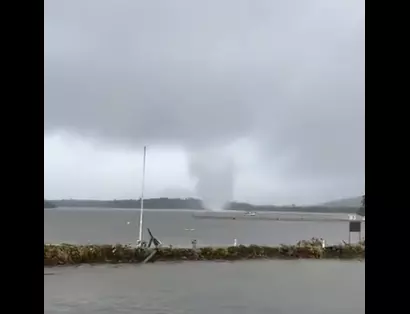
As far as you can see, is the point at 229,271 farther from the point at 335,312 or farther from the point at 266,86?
the point at 266,86

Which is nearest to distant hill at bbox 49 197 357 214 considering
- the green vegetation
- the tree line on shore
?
the tree line on shore

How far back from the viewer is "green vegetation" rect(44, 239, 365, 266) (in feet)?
10.5

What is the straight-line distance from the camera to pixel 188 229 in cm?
389

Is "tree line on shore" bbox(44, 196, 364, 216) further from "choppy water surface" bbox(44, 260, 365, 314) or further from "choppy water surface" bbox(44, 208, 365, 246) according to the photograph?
"choppy water surface" bbox(44, 260, 365, 314)

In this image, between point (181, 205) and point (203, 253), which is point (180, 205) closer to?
point (181, 205)

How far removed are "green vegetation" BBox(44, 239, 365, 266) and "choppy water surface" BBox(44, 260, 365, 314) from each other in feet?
0.16

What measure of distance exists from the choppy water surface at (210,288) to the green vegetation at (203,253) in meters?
0.05

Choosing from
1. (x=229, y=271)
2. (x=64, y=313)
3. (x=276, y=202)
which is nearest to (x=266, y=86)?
(x=276, y=202)
